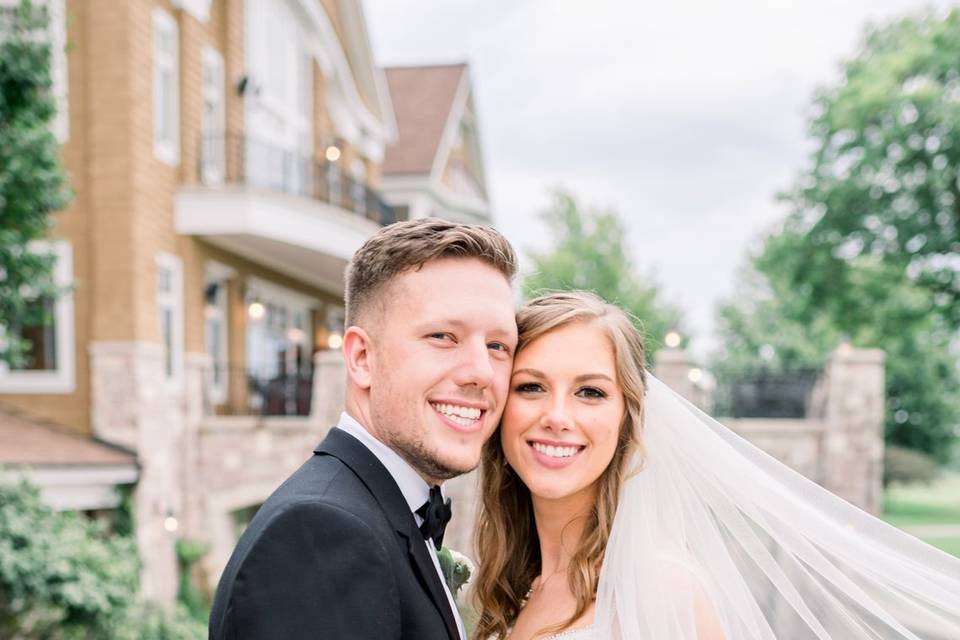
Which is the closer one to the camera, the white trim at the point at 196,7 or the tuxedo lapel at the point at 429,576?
the tuxedo lapel at the point at 429,576

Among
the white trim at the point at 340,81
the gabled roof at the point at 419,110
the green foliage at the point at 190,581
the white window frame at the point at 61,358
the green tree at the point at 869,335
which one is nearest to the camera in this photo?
the white window frame at the point at 61,358

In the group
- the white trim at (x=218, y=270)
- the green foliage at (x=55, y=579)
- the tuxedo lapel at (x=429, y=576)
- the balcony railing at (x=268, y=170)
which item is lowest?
the green foliage at (x=55, y=579)

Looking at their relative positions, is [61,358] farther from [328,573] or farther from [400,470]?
[328,573]

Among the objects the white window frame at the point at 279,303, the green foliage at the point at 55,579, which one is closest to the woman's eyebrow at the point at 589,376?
the green foliage at the point at 55,579

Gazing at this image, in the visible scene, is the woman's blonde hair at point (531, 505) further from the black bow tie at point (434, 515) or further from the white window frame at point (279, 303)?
the white window frame at point (279, 303)

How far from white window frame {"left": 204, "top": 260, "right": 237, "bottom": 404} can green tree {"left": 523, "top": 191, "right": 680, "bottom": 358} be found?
13.4m

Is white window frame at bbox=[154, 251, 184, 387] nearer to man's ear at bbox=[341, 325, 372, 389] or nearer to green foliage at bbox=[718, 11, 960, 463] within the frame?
man's ear at bbox=[341, 325, 372, 389]

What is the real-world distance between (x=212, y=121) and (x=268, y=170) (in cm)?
133

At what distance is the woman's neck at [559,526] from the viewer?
125 inches

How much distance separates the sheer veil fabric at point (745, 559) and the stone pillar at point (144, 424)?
11.2 m

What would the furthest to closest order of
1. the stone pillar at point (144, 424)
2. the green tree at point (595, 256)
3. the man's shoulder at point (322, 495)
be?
the green tree at point (595, 256) < the stone pillar at point (144, 424) < the man's shoulder at point (322, 495)

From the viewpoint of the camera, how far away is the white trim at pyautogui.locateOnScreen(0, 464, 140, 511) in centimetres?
1098

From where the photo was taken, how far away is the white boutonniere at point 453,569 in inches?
111

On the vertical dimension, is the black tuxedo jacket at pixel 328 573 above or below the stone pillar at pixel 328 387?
above
